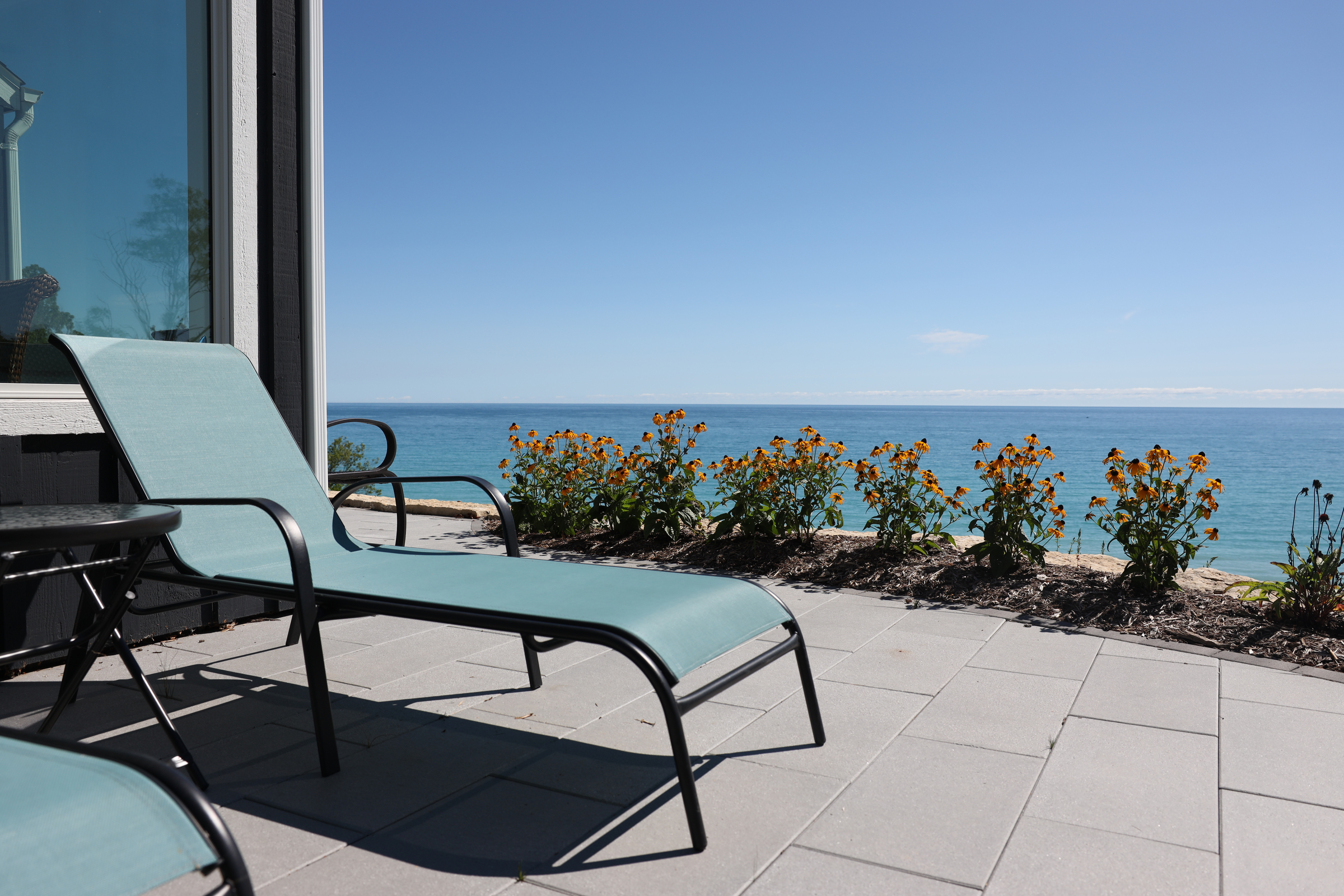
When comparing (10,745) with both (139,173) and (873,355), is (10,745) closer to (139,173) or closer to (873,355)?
(139,173)

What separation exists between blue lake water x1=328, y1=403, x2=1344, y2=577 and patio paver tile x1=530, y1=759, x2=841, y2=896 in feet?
21.1

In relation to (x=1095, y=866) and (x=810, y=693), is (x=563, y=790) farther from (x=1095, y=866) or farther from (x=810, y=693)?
(x=1095, y=866)

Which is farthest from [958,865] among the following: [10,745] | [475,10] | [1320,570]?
[475,10]

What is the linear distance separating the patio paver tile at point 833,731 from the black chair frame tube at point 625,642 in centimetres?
8

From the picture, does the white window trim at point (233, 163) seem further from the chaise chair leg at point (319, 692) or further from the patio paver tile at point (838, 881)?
the patio paver tile at point (838, 881)

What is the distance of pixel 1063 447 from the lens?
41.2 metres

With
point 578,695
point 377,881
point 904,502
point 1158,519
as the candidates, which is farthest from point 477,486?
point 1158,519

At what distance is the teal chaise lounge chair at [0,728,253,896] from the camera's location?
0.85m

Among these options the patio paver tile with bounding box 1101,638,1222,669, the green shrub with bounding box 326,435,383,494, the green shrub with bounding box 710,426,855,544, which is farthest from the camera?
the green shrub with bounding box 326,435,383,494

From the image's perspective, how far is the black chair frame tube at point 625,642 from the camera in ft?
5.39

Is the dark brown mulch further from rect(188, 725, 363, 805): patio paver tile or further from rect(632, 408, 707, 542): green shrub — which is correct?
rect(188, 725, 363, 805): patio paver tile

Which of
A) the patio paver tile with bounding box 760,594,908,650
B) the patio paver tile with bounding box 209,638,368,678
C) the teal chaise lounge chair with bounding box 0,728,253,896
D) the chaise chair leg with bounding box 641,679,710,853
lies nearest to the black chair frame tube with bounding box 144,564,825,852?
the chaise chair leg with bounding box 641,679,710,853

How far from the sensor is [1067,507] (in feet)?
59.7

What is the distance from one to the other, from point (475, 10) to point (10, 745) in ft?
35.6
